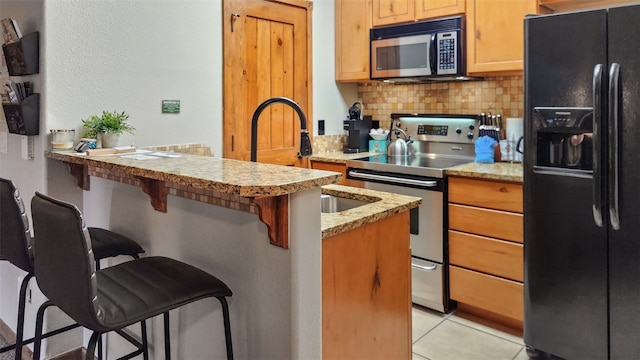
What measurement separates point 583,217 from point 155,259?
1.81 meters

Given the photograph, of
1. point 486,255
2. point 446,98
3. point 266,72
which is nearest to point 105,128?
point 266,72

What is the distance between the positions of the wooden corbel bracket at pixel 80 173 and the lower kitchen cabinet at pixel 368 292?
4.57ft

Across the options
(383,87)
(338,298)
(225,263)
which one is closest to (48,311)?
(225,263)

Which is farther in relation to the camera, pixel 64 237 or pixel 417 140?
pixel 417 140

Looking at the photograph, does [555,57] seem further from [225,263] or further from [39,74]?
[39,74]

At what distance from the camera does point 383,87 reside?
3895 mm

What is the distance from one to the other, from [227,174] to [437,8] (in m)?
2.37

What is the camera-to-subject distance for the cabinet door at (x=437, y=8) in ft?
10.1

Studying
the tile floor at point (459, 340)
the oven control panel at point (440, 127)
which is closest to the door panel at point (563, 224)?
the tile floor at point (459, 340)

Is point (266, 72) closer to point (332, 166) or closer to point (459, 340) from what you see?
point (332, 166)

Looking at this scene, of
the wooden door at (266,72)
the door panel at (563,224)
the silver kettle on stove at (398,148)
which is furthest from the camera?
the silver kettle on stove at (398,148)

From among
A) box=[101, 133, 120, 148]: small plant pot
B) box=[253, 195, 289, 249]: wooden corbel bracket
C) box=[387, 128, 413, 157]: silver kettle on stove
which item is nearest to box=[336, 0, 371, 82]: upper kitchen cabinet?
box=[387, 128, 413, 157]: silver kettle on stove

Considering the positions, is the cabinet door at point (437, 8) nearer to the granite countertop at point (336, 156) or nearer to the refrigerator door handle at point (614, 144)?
the granite countertop at point (336, 156)

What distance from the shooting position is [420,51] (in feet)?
10.7
